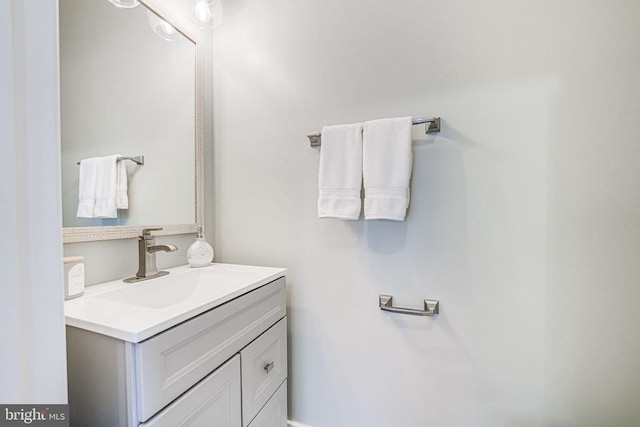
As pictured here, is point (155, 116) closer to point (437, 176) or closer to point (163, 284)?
point (163, 284)

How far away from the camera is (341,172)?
1.09m

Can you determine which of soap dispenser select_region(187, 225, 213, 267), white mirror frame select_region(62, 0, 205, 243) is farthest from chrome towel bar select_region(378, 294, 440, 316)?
white mirror frame select_region(62, 0, 205, 243)

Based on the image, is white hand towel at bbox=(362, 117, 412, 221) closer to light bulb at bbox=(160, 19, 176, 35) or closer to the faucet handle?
the faucet handle

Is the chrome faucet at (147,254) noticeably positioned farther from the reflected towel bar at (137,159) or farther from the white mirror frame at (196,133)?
the reflected towel bar at (137,159)

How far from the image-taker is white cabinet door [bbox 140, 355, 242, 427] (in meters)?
0.63

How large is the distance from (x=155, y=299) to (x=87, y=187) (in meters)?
0.45

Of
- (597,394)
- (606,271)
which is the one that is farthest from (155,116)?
(597,394)

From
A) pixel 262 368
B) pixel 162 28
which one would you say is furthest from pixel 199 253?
pixel 162 28

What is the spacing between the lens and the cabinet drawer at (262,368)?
885 millimetres

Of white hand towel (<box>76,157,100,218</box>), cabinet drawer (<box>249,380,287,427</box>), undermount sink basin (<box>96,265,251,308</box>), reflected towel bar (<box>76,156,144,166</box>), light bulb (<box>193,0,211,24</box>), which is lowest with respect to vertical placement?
cabinet drawer (<box>249,380,287,427</box>)

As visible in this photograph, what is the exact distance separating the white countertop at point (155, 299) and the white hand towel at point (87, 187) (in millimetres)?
257

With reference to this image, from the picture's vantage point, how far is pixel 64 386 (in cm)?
43

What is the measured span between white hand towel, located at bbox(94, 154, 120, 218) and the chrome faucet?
0.13 m

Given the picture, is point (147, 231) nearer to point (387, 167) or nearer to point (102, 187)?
point (102, 187)
